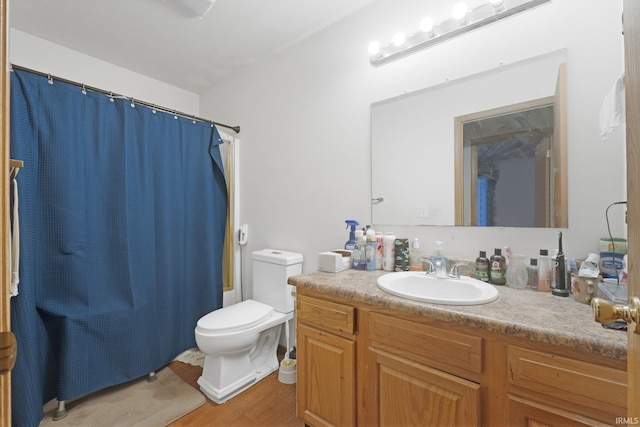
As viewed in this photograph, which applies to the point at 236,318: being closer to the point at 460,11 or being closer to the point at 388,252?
the point at 388,252

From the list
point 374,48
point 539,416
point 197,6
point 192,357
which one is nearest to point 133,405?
point 192,357

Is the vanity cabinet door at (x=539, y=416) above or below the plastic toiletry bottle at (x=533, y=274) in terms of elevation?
below

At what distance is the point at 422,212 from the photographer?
151 centimetres

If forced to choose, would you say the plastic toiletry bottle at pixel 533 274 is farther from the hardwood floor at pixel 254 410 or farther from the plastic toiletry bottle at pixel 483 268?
the hardwood floor at pixel 254 410

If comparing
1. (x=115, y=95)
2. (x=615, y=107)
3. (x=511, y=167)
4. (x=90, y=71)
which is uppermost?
(x=90, y=71)

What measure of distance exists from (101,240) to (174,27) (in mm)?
1468

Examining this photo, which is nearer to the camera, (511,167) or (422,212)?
(511,167)

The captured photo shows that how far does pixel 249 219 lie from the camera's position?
94.3 inches

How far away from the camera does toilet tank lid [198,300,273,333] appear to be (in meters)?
1.60

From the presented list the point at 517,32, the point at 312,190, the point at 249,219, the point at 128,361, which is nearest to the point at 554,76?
the point at 517,32

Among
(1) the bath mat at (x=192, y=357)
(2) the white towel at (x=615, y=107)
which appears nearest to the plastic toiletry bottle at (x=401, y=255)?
(2) the white towel at (x=615, y=107)

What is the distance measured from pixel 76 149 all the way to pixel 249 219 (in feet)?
3.95

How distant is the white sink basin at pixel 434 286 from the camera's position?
1.11 m

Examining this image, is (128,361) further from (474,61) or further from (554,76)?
(554,76)
